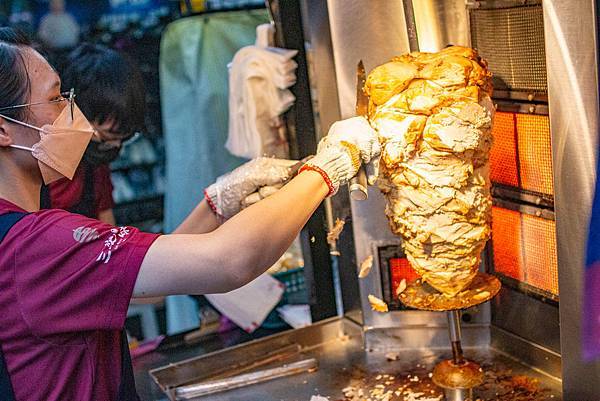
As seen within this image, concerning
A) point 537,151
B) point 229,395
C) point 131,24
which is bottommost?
point 229,395

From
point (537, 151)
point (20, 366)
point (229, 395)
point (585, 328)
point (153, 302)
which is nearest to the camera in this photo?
point (20, 366)

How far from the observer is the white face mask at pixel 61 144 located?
227cm

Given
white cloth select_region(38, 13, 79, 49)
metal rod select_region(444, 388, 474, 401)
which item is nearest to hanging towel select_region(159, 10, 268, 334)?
white cloth select_region(38, 13, 79, 49)

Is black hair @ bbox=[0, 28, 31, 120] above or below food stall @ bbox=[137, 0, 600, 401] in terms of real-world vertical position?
above

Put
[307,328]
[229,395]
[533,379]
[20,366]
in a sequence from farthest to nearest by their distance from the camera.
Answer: [307,328], [229,395], [533,379], [20,366]

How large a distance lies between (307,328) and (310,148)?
2.64ft

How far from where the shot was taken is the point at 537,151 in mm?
2734

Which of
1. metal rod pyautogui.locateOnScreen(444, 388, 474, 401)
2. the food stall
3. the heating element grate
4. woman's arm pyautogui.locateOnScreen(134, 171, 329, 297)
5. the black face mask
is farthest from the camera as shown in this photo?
the black face mask

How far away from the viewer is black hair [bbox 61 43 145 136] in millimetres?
3516

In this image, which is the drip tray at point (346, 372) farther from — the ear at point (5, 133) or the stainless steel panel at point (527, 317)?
the ear at point (5, 133)

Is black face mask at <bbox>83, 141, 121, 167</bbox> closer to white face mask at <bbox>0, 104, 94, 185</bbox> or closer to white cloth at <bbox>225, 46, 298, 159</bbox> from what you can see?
white cloth at <bbox>225, 46, 298, 159</bbox>

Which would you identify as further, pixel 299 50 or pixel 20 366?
pixel 299 50

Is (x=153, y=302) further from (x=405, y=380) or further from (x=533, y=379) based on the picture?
(x=533, y=379)

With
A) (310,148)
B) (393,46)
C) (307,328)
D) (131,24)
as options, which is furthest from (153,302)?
(393,46)
